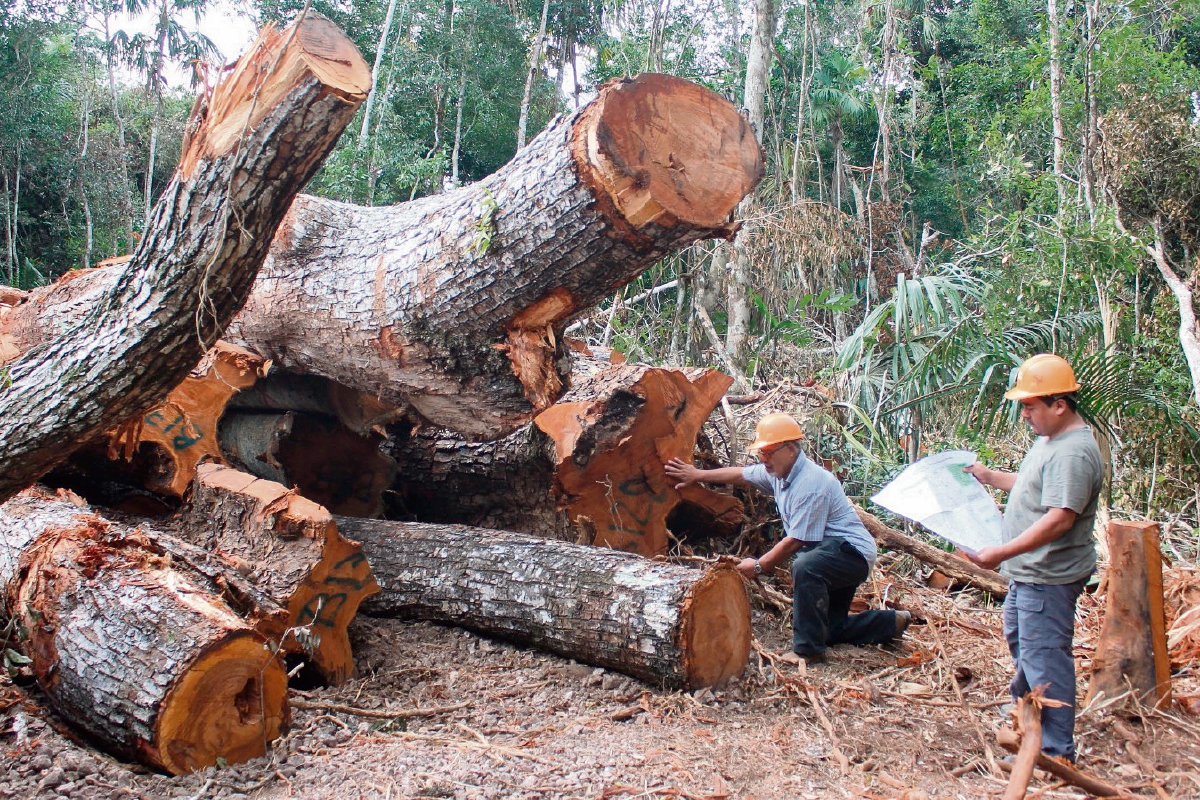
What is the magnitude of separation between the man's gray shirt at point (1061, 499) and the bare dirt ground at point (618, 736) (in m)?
0.69

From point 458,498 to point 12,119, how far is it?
532 inches

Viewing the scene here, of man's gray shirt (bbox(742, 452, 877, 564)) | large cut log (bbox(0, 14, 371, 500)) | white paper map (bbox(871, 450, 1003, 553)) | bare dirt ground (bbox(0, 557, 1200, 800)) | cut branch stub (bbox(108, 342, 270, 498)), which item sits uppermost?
large cut log (bbox(0, 14, 371, 500))

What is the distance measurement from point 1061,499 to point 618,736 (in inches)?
69.0

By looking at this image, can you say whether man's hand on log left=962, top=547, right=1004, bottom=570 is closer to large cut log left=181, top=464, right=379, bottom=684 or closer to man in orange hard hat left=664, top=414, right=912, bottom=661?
man in orange hard hat left=664, top=414, right=912, bottom=661

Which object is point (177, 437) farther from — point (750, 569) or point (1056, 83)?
point (1056, 83)

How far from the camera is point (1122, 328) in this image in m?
6.77

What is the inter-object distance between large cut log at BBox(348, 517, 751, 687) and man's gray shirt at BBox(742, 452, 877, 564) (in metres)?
0.60

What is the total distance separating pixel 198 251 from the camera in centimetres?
259

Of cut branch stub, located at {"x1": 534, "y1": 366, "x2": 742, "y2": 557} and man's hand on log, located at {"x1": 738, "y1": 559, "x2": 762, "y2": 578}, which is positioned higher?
cut branch stub, located at {"x1": 534, "y1": 366, "x2": 742, "y2": 557}

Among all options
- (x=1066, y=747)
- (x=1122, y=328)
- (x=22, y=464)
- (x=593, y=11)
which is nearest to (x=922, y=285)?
(x=1122, y=328)

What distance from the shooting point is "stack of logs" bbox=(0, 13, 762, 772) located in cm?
267

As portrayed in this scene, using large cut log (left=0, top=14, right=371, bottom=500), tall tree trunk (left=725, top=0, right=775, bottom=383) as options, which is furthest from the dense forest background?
large cut log (left=0, top=14, right=371, bottom=500)

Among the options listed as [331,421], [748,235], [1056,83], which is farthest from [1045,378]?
[1056,83]

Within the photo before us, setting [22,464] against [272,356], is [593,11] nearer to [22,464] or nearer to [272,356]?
[272,356]
